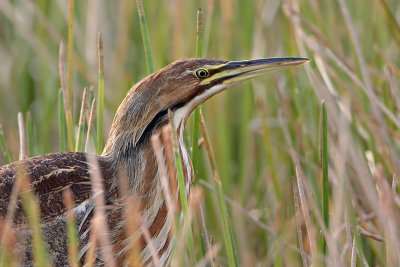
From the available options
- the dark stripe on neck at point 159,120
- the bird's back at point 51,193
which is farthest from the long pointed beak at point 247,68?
the bird's back at point 51,193

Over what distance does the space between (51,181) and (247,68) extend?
643 millimetres

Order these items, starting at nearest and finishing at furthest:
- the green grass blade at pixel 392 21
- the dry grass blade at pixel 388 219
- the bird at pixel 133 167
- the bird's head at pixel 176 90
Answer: the dry grass blade at pixel 388 219
the bird at pixel 133 167
the bird's head at pixel 176 90
the green grass blade at pixel 392 21

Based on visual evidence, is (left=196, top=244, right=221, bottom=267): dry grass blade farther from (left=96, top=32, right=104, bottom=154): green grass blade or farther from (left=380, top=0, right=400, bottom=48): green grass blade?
(left=380, top=0, right=400, bottom=48): green grass blade

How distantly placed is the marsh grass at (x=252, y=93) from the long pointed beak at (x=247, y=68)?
0.18 m

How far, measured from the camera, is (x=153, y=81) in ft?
9.66

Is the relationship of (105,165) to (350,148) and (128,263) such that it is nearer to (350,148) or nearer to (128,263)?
(128,263)

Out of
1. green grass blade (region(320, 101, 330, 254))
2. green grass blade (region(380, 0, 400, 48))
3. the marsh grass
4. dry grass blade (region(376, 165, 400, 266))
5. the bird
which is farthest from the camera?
green grass blade (region(380, 0, 400, 48))

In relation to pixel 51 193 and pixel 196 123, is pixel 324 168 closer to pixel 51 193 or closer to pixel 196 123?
pixel 196 123

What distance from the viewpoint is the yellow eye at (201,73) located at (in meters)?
2.94

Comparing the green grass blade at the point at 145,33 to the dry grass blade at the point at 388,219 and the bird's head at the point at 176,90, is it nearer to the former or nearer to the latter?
the bird's head at the point at 176,90

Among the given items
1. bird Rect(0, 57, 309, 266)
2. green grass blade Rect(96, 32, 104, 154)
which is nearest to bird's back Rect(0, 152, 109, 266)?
bird Rect(0, 57, 309, 266)

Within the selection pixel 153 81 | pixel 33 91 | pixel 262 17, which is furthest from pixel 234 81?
pixel 33 91

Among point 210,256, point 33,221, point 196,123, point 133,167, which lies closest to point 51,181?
point 133,167

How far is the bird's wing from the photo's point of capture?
9.25ft
